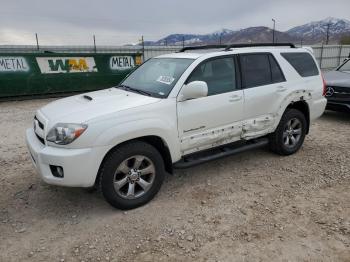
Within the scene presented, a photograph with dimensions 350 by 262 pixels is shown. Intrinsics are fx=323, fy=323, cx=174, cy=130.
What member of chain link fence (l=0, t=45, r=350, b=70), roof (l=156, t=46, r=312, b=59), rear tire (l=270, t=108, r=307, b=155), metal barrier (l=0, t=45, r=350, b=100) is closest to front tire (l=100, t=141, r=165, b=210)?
roof (l=156, t=46, r=312, b=59)

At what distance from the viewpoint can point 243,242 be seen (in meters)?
3.12

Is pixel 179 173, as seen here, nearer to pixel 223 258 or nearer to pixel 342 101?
pixel 223 258

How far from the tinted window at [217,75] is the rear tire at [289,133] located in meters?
1.23

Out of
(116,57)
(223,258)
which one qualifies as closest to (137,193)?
(223,258)

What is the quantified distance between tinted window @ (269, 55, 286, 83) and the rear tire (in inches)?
21.3

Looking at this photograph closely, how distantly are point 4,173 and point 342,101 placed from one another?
275 inches

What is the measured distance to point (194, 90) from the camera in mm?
3719

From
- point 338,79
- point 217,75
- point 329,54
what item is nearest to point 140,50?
point 338,79

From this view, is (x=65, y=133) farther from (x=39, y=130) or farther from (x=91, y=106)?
(x=39, y=130)

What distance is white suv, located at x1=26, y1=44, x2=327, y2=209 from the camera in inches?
131

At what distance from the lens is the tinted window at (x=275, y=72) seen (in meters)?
4.83

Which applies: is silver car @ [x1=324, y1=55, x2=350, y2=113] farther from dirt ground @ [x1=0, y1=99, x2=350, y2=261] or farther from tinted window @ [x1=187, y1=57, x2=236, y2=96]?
tinted window @ [x1=187, y1=57, x2=236, y2=96]

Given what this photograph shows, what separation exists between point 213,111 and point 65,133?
5.93ft

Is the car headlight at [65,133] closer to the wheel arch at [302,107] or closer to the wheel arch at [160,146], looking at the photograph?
the wheel arch at [160,146]
